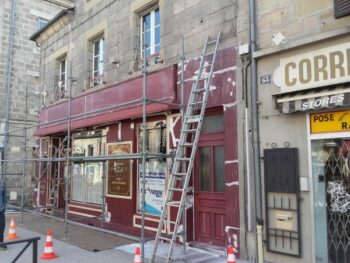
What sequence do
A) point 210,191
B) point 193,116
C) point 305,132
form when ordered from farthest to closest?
point 210,191
point 193,116
point 305,132

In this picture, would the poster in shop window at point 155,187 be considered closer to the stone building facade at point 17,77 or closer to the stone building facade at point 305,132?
the stone building facade at point 305,132

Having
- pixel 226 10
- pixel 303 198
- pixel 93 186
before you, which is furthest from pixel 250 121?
pixel 93 186

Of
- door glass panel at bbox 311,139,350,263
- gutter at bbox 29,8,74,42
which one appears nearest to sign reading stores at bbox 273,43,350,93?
door glass panel at bbox 311,139,350,263

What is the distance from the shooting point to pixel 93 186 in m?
11.7

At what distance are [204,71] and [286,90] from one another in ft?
6.95

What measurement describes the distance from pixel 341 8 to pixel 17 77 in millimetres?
16497

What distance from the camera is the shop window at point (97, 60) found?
1185 centimetres

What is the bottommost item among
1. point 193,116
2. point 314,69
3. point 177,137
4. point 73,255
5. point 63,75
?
point 73,255

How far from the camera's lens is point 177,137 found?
8570 mm

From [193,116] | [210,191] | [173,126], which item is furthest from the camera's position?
[173,126]

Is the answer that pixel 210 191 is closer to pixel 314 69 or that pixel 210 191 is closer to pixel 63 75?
pixel 314 69

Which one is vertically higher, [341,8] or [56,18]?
[56,18]

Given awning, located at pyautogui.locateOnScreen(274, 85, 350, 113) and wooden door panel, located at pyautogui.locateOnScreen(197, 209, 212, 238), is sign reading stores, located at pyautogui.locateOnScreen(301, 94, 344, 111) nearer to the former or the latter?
awning, located at pyautogui.locateOnScreen(274, 85, 350, 113)

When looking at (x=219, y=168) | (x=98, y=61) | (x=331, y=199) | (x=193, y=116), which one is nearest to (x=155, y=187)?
(x=219, y=168)
